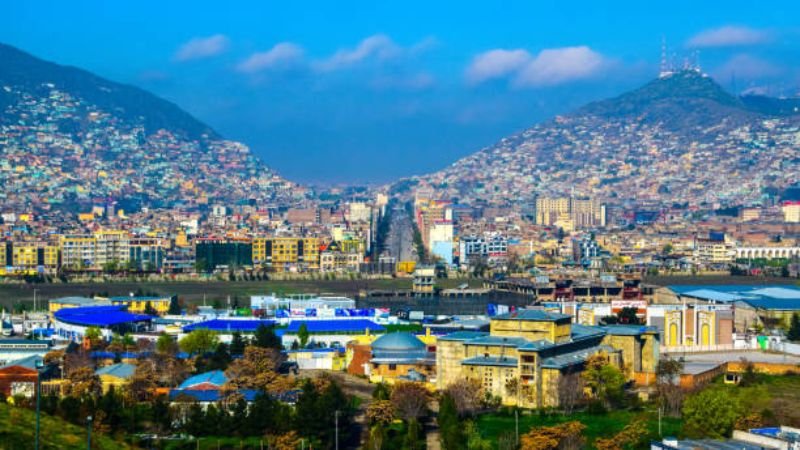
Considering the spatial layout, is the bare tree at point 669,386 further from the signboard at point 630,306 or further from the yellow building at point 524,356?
the signboard at point 630,306

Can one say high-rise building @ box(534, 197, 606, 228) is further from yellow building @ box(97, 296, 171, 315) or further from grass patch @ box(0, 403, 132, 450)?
grass patch @ box(0, 403, 132, 450)

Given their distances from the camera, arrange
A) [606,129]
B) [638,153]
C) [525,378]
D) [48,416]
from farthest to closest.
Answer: [606,129], [638,153], [525,378], [48,416]

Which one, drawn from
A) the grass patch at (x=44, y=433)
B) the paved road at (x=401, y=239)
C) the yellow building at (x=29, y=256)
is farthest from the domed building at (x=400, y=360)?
the paved road at (x=401, y=239)

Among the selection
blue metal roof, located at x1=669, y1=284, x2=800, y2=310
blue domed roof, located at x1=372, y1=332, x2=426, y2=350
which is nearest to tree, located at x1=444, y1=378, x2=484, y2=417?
blue domed roof, located at x1=372, y1=332, x2=426, y2=350

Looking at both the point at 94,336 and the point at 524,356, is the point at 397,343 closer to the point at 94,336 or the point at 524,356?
the point at 524,356

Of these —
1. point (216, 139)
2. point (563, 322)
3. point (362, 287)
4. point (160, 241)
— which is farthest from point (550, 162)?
point (563, 322)

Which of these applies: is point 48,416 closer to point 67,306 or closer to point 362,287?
point 67,306

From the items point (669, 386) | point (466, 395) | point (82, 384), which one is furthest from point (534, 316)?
point (82, 384)
